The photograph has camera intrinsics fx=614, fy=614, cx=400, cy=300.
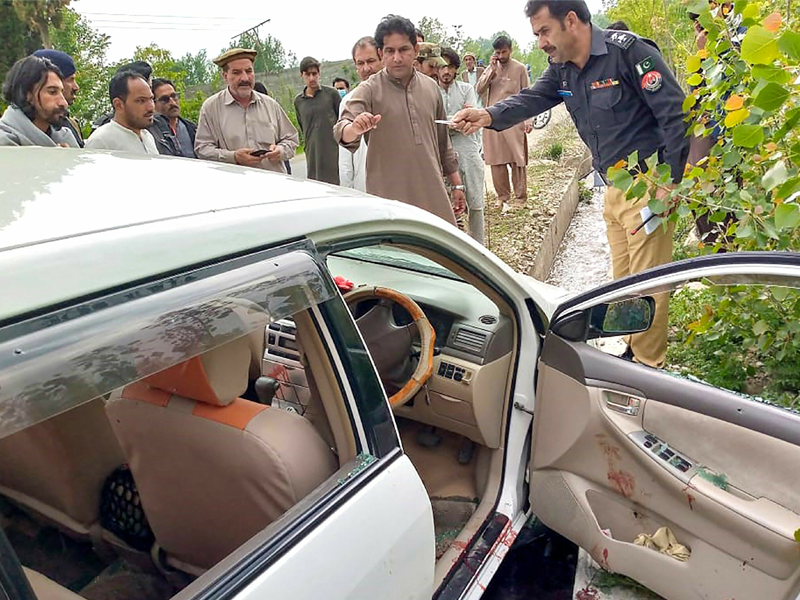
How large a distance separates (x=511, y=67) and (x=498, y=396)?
5526mm

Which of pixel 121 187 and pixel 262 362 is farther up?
pixel 121 187

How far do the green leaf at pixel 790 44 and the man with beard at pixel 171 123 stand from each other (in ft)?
13.2

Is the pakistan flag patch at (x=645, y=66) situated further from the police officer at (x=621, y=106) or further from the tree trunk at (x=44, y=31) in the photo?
the tree trunk at (x=44, y=31)

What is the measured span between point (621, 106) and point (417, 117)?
1.21 metres

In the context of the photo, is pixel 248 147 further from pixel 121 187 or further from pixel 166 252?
pixel 166 252

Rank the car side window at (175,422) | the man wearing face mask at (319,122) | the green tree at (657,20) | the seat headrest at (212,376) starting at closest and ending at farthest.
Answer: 1. the car side window at (175,422)
2. the seat headrest at (212,376)
3. the man wearing face mask at (319,122)
4. the green tree at (657,20)

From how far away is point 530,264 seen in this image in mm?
5094

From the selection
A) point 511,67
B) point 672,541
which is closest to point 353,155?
point 511,67

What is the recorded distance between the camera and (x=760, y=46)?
1.28m

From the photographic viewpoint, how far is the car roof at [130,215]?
0.91m

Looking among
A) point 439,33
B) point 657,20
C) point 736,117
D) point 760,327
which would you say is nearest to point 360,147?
point 760,327

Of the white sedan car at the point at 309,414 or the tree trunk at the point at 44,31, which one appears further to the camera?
the tree trunk at the point at 44,31

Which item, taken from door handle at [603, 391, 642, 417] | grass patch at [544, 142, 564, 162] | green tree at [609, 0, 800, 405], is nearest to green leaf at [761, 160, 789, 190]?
green tree at [609, 0, 800, 405]

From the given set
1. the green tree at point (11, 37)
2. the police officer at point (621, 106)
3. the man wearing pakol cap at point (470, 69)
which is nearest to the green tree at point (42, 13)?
the green tree at point (11, 37)
